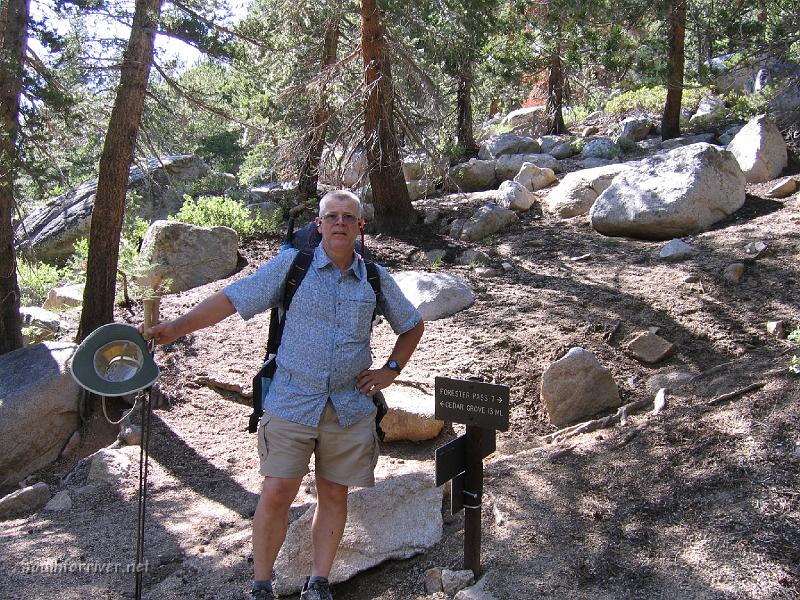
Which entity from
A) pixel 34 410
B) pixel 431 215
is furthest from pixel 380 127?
pixel 34 410

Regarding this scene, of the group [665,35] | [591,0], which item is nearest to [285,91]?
[591,0]

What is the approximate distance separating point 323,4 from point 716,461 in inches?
379

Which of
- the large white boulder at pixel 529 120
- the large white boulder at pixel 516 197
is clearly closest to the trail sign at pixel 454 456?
the large white boulder at pixel 516 197

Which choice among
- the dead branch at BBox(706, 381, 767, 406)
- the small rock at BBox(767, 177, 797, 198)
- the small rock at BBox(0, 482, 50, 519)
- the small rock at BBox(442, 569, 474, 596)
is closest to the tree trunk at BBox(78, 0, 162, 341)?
the small rock at BBox(0, 482, 50, 519)

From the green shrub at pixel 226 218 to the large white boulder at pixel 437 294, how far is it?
4.80 m

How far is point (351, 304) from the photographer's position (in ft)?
11.5

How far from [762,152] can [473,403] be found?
28.7 feet

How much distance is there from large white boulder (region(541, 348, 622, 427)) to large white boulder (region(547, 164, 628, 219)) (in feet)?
17.1

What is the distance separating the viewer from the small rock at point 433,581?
12.1 ft

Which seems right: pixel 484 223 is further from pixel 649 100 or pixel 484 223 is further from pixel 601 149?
pixel 649 100

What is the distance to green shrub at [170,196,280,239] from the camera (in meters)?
12.7

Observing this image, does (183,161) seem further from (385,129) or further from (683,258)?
(683,258)

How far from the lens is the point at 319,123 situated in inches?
491

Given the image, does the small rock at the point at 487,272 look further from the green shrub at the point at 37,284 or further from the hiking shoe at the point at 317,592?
the green shrub at the point at 37,284
